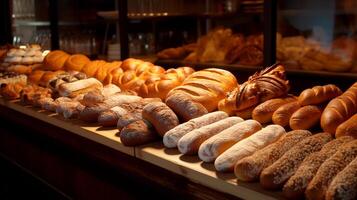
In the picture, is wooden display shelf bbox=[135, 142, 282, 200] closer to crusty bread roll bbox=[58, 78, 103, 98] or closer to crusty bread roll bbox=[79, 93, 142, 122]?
crusty bread roll bbox=[79, 93, 142, 122]

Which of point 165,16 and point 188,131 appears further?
point 165,16

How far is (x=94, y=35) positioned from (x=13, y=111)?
230cm

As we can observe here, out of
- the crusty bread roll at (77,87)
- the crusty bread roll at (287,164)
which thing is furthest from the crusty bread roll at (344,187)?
the crusty bread roll at (77,87)

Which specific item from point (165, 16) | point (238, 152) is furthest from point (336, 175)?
point (165, 16)

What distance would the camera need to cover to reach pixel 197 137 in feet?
4.19

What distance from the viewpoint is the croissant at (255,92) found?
1526 millimetres

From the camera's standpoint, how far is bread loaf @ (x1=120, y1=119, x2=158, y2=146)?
1417 mm

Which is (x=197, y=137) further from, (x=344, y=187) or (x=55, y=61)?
(x=55, y=61)

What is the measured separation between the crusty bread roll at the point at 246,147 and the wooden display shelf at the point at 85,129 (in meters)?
0.38

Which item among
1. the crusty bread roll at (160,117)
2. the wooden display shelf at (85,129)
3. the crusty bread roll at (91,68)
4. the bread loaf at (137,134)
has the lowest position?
the wooden display shelf at (85,129)

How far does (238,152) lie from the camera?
45.6 inches

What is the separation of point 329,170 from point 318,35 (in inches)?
104

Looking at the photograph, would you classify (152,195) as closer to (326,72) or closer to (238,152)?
(238,152)

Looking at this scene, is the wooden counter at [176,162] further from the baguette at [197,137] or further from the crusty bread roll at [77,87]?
the crusty bread roll at [77,87]
